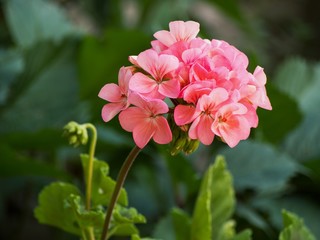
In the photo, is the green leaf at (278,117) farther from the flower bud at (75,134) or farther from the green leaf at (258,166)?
the flower bud at (75,134)

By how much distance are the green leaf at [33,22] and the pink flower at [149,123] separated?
0.62 metres

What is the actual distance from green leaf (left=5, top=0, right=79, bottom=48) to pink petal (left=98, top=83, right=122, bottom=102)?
0.60 m

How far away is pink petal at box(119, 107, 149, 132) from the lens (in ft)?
1.07

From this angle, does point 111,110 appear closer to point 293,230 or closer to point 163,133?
point 163,133

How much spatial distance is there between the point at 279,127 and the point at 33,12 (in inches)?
16.8

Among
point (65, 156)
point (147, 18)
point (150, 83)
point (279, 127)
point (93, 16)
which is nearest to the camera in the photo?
point (150, 83)

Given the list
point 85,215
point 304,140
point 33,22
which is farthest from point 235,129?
point 33,22

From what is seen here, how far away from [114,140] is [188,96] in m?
0.45

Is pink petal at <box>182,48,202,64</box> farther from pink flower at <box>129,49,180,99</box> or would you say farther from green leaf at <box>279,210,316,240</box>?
green leaf at <box>279,210,316,240</box>

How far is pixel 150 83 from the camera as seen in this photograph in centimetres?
33

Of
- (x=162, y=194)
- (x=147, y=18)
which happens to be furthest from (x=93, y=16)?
(x=162, y=194)

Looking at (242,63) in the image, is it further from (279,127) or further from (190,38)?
(279,127)

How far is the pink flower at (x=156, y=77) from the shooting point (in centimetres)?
32

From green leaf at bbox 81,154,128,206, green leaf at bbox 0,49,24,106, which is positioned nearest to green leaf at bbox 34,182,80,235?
green leaf at bbox 81,154,128,206
